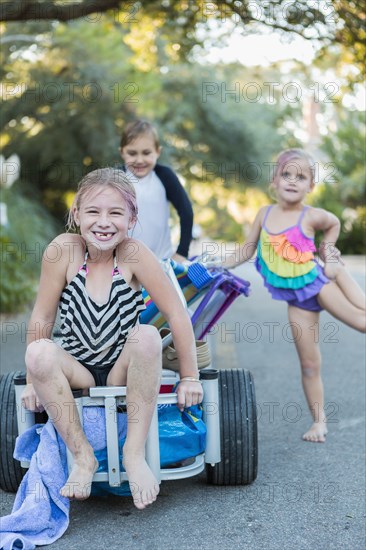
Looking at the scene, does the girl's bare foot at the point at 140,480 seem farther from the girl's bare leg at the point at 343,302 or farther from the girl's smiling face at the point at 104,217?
the girl's bare leg at the point at 343,302

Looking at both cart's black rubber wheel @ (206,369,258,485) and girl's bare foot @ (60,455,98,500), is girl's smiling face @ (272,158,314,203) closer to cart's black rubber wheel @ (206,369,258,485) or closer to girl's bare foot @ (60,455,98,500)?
cart's black rubber wheel @ (206,369,258,485)

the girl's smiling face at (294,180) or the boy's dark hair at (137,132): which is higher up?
the boy's dark hair at (137,132)

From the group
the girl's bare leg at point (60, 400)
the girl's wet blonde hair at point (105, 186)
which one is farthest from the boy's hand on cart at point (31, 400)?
the girl's wet blonde hair at point (105, 186)

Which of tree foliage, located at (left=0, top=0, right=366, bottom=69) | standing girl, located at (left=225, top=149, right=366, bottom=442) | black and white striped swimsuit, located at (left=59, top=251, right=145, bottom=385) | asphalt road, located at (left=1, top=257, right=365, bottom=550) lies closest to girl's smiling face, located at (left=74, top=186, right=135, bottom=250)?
black and white striped swimsuit, located at (left=59, top=251, right=145, bottom=385)

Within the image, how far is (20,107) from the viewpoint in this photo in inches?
678

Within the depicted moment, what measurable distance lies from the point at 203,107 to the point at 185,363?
20.4 meters

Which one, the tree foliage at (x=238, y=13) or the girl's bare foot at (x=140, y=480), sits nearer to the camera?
the girl's bare foot at (x=140, y=480)

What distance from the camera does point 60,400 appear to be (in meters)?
2.97

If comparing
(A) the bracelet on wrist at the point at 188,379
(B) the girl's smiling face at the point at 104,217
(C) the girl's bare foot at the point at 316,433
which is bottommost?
(C) the girl's bare foot at the point at 316,433

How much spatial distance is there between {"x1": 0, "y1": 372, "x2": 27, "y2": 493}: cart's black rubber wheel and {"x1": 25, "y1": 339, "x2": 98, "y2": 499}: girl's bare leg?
44 centimetres

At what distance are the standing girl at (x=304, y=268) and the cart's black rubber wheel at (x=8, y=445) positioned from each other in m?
1.57

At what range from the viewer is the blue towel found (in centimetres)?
280

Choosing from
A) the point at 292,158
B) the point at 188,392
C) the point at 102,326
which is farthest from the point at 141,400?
the point at 292,158

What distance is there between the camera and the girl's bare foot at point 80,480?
9.45ft
